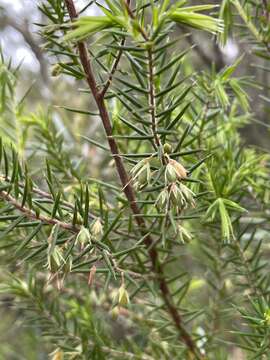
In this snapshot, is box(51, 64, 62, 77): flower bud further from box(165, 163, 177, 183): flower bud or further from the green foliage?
box(165, 163, 177, 183): flower bud

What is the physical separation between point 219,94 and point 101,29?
255mm

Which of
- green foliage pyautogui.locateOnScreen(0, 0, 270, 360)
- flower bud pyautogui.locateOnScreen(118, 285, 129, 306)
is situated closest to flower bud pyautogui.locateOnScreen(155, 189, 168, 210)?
green foliage pyautogui.locateOnScreen(0, 0, 270, 360)

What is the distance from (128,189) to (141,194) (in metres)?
0.13

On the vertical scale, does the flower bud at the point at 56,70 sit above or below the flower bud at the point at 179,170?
above

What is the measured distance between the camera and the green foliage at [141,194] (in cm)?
40

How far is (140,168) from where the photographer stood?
41cm

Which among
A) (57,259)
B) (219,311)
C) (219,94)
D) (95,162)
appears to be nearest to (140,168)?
(57,259)

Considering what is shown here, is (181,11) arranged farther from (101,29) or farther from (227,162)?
(227,162)

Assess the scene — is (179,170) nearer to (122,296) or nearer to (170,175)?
(170,175)

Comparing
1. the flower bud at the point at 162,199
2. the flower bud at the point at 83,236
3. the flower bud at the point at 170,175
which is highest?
the flower bud at the point at 170,175

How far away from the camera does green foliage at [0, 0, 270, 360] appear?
15.9 inches

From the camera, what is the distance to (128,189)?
50cm

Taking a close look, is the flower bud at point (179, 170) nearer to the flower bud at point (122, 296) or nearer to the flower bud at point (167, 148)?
the flower bud at point (167, 148)

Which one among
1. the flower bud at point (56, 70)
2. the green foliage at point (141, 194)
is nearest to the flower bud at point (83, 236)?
the green foliage at point (141, 194)
